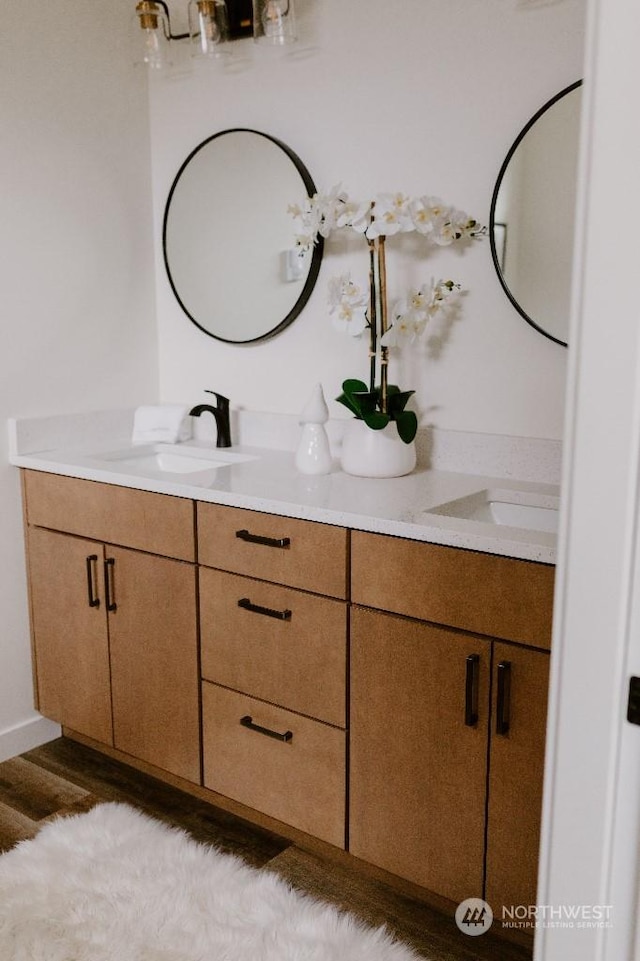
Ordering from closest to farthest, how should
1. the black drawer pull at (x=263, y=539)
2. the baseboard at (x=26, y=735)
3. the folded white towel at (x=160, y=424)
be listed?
the black drawer pull at (x=263, y=539) < the baseboard at (x=26, y=735) < the folded white towel at (x=160, y=424)

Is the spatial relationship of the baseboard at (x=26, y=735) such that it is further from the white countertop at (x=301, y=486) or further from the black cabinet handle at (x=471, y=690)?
the black cabinet handle at (x=471, y=690)

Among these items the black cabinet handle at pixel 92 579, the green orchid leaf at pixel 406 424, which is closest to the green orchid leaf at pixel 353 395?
the green orchid leaf at pixel 406 424

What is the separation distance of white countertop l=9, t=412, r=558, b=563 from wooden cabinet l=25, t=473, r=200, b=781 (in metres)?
0.06

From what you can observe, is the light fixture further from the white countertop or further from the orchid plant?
the white countertop

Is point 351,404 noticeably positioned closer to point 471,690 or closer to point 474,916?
point 471,690

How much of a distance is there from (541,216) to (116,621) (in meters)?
1.55

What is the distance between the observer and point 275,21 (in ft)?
7.68

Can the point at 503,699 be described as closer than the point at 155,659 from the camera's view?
Yes

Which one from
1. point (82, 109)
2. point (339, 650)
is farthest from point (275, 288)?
point (339, 650)

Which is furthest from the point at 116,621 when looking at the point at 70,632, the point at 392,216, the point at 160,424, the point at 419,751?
the point at 392,216

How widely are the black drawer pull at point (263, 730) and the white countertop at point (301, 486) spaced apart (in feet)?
1.76

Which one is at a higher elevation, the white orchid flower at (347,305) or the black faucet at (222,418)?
the white orchid flower at (347,305)

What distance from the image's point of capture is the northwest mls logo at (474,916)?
1.77 m

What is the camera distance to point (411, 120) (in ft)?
7.36
